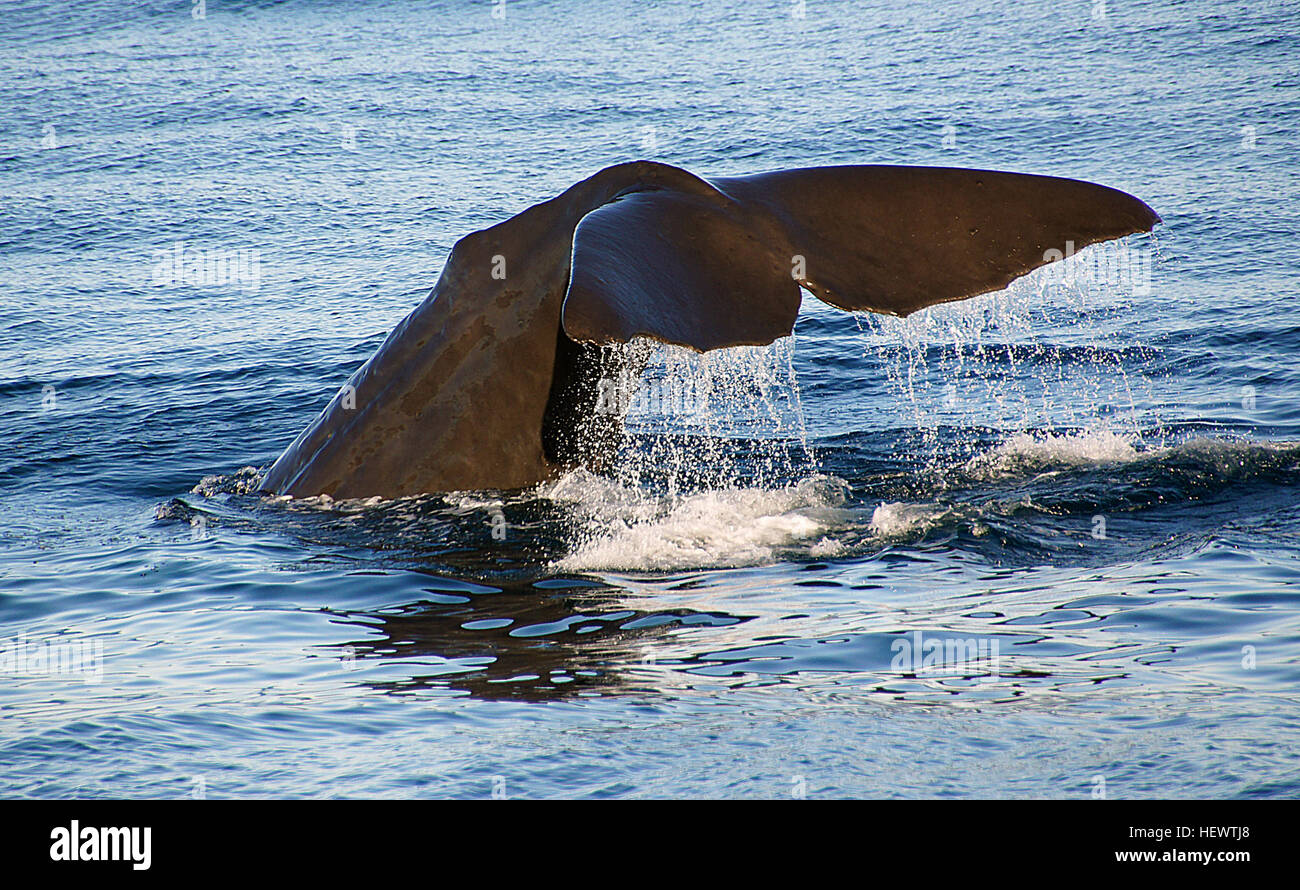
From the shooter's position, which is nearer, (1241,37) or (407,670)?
(407,670)

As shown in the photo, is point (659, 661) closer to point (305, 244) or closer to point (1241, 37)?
point (305, 244)

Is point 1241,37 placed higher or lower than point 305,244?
higher

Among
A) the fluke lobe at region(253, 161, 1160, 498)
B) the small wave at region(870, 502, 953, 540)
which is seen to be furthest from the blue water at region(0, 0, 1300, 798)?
the fluke lobe at region(253, 161, 1160, 498)

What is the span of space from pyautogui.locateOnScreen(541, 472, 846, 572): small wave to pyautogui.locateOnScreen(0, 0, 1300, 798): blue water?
26 millimetres

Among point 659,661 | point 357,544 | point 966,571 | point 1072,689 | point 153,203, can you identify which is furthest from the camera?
point 153,203

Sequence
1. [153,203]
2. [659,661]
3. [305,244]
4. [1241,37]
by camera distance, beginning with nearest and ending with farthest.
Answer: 1. [659,661]
2. [305,244]
3. [153,203]
4. [1241,37]

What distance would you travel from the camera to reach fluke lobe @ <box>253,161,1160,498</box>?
15.5 feet

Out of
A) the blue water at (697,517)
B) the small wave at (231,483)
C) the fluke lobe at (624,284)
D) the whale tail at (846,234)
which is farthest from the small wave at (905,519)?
the small wave at (231,483)

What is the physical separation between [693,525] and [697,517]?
9 cm

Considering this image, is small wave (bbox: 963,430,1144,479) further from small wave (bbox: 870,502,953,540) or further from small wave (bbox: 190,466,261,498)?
small wave (bbox: 190,466,261,498)

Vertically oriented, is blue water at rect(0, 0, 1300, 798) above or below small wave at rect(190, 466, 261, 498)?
above
